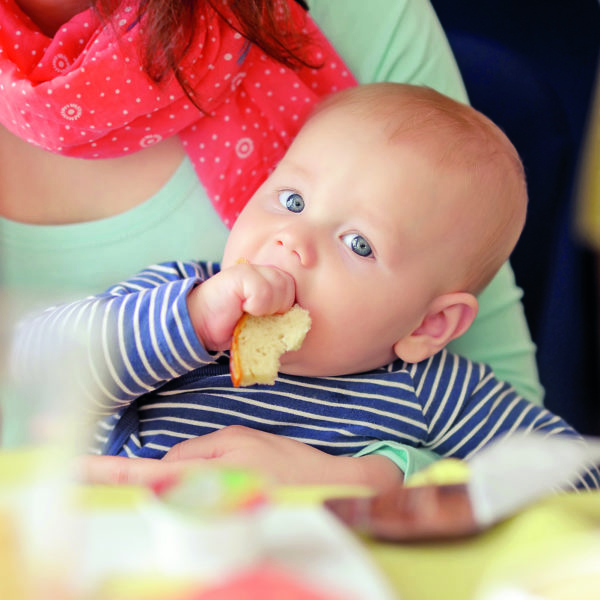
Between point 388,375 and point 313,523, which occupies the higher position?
point 313,523

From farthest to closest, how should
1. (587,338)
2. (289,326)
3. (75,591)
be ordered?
(587,338), (289,326), (75,591)

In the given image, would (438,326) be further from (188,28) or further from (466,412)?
(188,28)

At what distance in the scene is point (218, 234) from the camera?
3.71 feet

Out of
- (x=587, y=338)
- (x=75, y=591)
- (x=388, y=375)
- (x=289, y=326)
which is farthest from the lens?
(x=587, y=338)

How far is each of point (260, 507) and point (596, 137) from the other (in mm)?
1307

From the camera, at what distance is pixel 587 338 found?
145 cm

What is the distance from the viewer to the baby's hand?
801mm

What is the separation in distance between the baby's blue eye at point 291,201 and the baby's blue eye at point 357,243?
0.07 m

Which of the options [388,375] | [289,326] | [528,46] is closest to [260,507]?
[289,326]

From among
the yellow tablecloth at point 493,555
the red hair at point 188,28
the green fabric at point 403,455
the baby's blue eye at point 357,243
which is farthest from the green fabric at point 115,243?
the yellow tablecloth at point 493,555

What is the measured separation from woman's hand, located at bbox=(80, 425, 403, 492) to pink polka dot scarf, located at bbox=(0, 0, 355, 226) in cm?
37

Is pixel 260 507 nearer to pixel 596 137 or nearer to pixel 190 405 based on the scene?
pixel 190 405

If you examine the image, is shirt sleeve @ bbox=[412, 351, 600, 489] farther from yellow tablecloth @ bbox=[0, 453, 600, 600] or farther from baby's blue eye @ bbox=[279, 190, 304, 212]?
yellow tablecloth @ bbox=[0, 453, 600, 600]

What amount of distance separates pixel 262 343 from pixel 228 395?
5.6 inches
